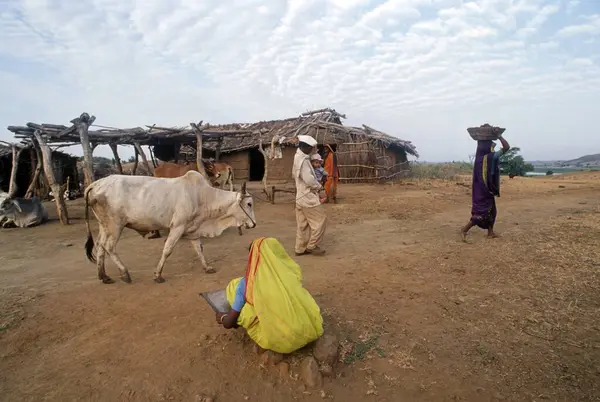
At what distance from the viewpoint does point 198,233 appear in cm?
557

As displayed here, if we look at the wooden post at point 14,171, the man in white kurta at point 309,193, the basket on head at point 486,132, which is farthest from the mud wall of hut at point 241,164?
the basket on head at point 486,132

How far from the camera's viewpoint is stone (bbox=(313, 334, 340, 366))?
296 centimetres

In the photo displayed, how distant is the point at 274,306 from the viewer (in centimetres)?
280

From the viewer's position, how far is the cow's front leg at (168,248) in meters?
5.08

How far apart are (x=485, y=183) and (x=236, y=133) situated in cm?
817

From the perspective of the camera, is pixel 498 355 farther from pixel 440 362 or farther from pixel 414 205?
pixel 414 205

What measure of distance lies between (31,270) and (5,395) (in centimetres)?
366

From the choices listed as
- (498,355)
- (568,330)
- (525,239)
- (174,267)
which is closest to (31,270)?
(174,267)

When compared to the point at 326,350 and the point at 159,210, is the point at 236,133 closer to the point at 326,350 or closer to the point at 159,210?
the point at 159,210

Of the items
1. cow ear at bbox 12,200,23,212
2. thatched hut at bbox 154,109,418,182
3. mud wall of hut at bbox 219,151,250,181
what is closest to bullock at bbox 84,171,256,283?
cow ear at bbox 12,200,23,212

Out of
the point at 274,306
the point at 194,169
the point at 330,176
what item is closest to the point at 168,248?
the point at 274,306

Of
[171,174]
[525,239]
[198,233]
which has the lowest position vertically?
[525,239]

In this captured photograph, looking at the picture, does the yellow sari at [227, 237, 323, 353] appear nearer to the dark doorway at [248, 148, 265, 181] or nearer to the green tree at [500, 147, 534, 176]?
the dark doorway at [248, 148, 265, 181]

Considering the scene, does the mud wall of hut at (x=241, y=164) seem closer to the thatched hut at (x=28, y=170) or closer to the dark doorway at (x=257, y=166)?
the dark doorway at (x=257, y=166)
